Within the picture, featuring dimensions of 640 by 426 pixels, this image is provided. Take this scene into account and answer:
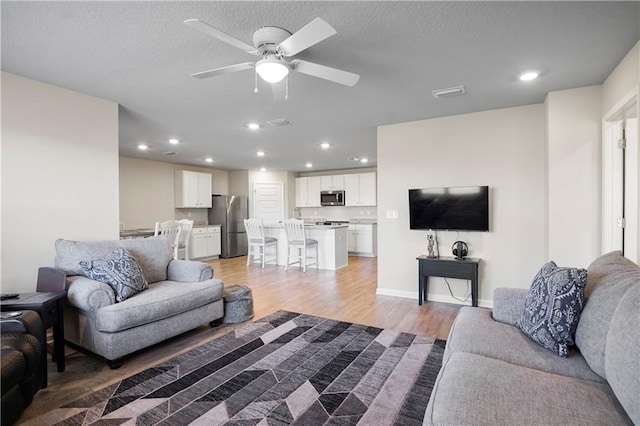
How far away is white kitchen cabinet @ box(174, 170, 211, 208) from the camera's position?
7.53 meters

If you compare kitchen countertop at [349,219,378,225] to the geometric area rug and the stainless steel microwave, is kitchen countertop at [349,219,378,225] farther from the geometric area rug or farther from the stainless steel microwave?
the geometric area rug

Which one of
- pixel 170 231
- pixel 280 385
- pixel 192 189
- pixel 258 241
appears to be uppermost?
pixel 192 189

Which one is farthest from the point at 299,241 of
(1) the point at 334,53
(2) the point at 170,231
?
(1) the point at 334,53

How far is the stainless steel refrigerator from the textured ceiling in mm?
4218

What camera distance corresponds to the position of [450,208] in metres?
3.87

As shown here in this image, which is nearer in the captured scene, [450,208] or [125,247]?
[125,247]

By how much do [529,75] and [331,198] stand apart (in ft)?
21.2

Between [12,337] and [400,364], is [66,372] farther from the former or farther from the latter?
[400,364]

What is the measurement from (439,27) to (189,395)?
2.87 metres

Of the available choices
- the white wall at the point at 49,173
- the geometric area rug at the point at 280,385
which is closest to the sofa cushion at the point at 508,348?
the geometric area rug at the point at 280,385

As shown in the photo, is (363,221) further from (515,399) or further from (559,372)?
(515,399)

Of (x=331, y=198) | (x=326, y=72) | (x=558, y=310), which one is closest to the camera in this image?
(x=558, y=310)

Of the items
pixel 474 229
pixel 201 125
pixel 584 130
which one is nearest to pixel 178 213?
pixel 201 125

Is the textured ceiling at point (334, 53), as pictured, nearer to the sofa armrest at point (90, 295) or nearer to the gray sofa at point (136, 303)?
the gray sofa at point (136, 303)
